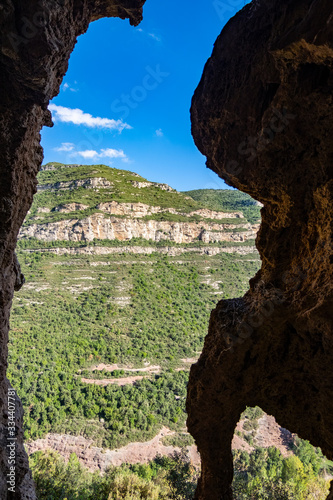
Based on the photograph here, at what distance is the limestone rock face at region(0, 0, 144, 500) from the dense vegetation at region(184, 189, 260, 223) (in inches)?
3817

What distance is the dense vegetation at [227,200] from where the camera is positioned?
333 ft

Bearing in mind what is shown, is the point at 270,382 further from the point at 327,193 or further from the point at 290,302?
the point at 327,193

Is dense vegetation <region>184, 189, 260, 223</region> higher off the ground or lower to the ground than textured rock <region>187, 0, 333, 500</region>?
higher

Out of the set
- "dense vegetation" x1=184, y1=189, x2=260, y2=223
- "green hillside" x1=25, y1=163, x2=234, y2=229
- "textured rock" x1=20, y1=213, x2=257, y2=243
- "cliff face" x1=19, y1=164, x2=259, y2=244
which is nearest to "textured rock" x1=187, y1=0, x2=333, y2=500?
"cliff face" x1=19, y1=164, x2=259, y2=244

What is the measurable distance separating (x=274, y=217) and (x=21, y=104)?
601 centimetres

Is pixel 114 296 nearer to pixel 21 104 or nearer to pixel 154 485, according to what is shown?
pixel 154 485

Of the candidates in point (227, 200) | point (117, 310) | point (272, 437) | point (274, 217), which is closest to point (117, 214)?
point (117, 310)

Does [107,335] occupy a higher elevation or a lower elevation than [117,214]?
lower

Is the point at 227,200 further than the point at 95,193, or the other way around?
the point at 227,200

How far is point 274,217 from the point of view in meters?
6.65

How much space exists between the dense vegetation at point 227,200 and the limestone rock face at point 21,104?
3817 inches

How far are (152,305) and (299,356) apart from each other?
4678cm

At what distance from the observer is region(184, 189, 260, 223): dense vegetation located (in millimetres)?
101438

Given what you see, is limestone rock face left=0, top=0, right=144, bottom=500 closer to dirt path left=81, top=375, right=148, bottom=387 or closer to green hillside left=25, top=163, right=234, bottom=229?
dirt path left=81, top=375, right=148, bottom=387
